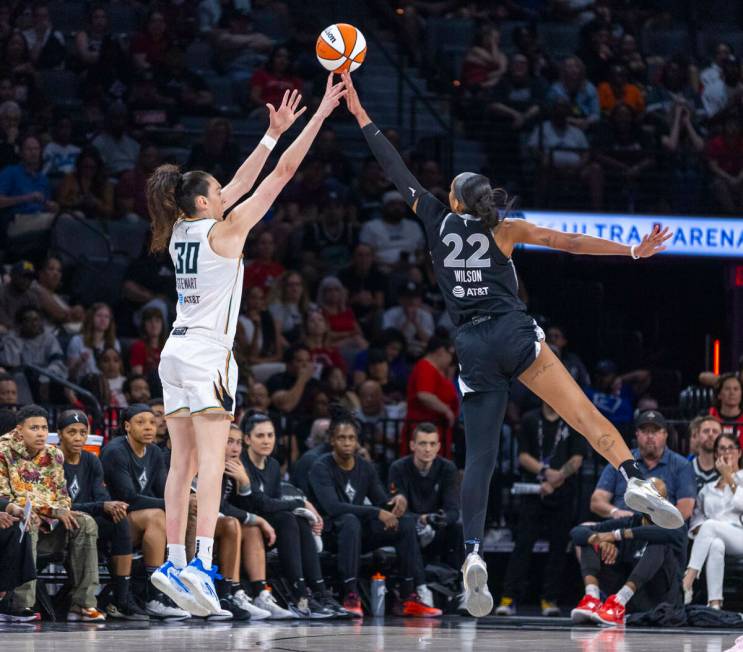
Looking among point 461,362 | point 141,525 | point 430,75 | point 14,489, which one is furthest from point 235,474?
point 430,75

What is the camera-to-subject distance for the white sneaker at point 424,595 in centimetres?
1223

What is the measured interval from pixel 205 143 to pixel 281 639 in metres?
9.01

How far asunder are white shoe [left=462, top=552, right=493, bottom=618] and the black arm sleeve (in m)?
2.05

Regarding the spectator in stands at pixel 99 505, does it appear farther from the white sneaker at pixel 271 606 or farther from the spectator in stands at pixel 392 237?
the spectator in stands at pixel 392 237

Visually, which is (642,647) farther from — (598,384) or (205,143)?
(205,143)

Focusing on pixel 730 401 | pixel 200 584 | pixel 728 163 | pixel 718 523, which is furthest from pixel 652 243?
pixel 728 163

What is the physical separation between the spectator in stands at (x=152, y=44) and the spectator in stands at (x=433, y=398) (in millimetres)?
5721

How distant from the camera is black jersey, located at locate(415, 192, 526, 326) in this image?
26.6 feet

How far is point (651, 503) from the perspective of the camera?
788 centimetres

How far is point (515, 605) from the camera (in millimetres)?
12859

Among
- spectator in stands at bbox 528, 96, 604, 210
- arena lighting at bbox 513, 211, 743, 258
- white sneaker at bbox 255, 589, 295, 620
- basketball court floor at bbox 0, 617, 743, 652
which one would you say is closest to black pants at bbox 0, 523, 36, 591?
basketball court floor at bbox 0, 617, 743, 652

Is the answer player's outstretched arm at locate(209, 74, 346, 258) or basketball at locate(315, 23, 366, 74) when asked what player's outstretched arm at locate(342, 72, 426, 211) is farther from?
player's outstretched arm at locate(209, 74, 346, 258)

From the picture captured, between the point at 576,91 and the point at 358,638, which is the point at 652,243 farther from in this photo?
the point at 576,91

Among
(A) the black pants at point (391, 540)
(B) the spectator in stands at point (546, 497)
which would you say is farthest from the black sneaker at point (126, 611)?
(B) the spectator in stands at point (546, 497)
